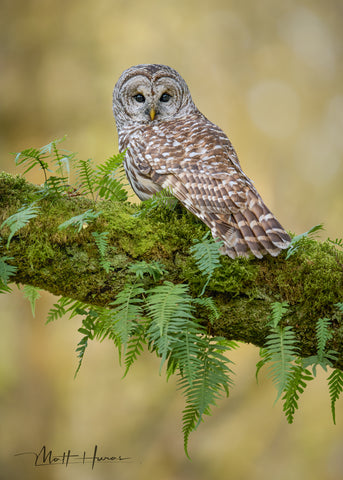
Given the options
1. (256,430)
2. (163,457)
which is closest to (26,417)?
(163,457)

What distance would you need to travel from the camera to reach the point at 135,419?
5.86m

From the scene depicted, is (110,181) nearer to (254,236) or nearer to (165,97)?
(254,236)

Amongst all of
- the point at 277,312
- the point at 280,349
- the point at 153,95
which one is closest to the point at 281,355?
the point at 280,349

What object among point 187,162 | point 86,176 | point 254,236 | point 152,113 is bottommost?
point 254,236

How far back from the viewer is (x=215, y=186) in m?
2.38

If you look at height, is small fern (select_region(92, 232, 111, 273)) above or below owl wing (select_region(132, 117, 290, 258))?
below

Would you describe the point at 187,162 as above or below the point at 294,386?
above

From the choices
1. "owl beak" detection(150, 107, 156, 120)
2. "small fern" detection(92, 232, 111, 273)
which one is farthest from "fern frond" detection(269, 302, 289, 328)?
"owl beak" detection(150, 107, 156, 120)

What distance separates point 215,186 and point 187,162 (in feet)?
0.94

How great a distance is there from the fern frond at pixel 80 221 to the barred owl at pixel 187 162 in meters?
0.54

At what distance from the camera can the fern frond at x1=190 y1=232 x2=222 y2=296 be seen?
1.87 m

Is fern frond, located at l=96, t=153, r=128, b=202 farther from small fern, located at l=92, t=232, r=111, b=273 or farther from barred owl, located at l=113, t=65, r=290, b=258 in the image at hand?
small fern, located at l=92, t=232, r=111, b=273

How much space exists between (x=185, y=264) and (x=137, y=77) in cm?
187

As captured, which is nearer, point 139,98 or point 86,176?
point 86,176
